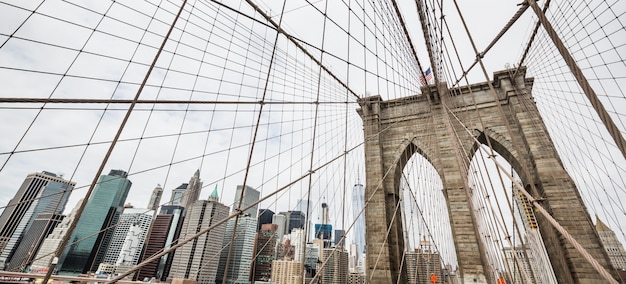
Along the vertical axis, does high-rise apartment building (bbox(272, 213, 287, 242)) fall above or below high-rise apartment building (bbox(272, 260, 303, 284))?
above

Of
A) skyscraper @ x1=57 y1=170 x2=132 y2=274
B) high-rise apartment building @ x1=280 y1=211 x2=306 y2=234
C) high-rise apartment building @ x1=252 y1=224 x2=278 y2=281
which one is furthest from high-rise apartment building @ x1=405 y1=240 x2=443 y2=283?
skyscraper @ x1=57 y1=170 x2=132 y2=274

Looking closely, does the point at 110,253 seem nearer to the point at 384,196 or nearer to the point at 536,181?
the point at 384,196

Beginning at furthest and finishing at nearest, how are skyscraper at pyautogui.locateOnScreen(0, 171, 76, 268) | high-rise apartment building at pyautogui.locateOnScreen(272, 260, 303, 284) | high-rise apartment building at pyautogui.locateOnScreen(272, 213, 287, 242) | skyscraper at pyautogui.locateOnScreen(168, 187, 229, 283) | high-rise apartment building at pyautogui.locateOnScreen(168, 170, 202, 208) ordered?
1. high-rise apartment building at pyautogui.locateOnScreen(272, 260, 303, 284)
2. skyscraper at pyautogui.locateOnScreen(168, 187, 229, 283)
3. high-rise apartment building at pyautogui.locateOnScreen(272, 213, 287, 242)
4. high-rise apartment building at pyautogui.locateOnScreen(168, 170, 202, 208)
5. skyscraper at pyautogui.locateOnScreen(0, 171, 76, 268)

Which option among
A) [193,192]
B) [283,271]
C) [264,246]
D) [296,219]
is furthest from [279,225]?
[193,192]

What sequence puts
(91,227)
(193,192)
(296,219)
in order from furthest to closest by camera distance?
(91,227)
(296,219)
(193,192)

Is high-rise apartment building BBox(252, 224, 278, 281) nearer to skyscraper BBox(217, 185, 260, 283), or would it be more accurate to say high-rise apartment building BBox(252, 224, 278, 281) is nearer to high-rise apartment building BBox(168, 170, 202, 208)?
skyscraper BBox(217, 185, 260, 283)

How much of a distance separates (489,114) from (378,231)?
21.6 ft

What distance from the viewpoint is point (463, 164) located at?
7094 millimetres

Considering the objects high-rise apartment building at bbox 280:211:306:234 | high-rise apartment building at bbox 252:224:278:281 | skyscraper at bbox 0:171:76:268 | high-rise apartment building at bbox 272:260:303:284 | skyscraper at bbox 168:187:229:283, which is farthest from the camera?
high-rise apartment building at bbox 272:260:303:284

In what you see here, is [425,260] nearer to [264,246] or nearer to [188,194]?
[264,246]

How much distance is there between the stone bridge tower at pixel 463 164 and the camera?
294 inches

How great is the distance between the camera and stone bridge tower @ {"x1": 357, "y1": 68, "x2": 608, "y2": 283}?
7.47 m

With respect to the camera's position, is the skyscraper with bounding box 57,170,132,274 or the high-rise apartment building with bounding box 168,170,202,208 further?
the skyscraper with bounding box 57,170,132,274

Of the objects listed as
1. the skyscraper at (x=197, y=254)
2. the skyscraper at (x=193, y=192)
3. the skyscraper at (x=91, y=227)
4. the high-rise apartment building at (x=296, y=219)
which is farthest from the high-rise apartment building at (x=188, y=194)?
the skyscraper at (x=91, y=227)
